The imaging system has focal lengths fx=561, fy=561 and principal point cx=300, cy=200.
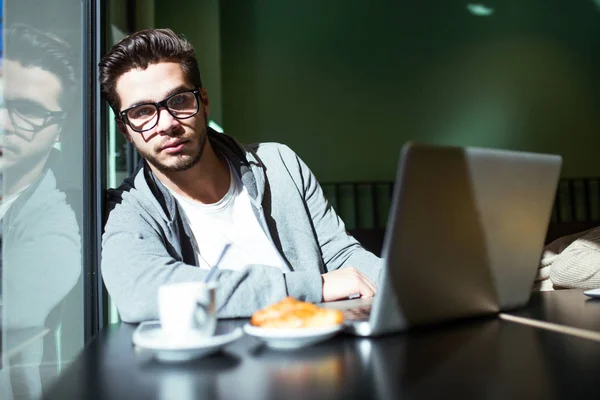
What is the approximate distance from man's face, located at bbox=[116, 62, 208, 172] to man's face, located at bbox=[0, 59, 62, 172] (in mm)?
206

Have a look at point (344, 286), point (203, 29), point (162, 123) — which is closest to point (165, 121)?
point (162, 123)

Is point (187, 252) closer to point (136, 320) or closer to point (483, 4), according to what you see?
point (136, 320)

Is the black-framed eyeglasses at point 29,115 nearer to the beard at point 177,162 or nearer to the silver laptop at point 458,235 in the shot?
the beard at point 177,162

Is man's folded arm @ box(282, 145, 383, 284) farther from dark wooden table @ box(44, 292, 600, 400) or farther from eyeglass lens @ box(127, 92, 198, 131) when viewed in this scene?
dark wooden table @ box(44, 292, 600, 400)

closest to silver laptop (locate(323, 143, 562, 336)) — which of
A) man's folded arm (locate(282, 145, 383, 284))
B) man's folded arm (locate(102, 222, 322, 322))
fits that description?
man's folded arm (locate(102, 222, 322, 322))

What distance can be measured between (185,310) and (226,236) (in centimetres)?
76

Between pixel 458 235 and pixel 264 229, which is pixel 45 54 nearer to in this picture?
pixel 264 229

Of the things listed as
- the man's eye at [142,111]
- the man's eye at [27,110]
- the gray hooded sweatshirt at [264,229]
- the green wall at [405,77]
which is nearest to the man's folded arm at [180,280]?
the gray hooded sweatshirt at [264,229]

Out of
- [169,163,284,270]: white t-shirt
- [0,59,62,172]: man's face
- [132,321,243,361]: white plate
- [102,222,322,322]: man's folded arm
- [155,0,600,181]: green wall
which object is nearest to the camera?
[132,321,243,361]: white plate

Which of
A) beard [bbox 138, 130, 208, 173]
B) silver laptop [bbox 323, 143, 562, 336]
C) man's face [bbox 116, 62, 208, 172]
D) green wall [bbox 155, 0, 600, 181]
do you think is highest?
green wall [bbox 155, 0, 600, 181]

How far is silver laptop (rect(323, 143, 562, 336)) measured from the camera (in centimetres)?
59

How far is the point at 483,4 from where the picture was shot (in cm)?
405

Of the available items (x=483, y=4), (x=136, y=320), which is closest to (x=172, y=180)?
(x=136, y=320)

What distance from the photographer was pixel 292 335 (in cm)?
58
